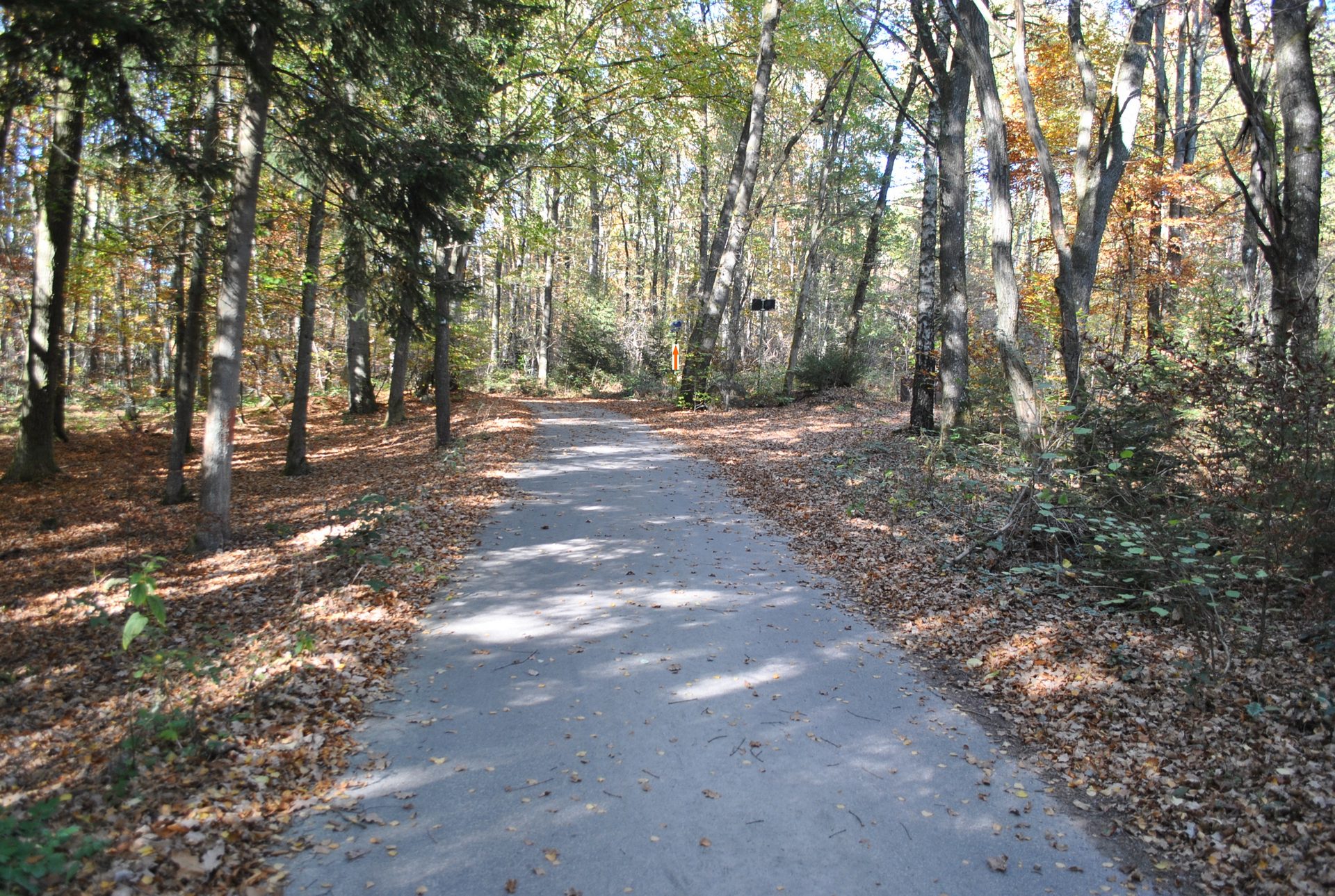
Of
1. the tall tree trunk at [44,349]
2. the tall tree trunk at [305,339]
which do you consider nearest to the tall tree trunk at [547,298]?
the tall tree trunk at [305,339]

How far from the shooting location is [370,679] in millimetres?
5398

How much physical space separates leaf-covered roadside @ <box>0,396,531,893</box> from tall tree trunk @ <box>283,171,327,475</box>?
0.88 m

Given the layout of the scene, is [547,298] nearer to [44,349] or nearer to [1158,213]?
[44,349]

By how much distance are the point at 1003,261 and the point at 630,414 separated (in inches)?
573

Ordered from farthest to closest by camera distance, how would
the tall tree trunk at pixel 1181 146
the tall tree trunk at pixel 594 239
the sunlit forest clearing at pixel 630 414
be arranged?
1. the tall tree trunk at pixel 594 239
2. the tall tree trunk at pixel 1181 146
3. the sunlit forest clearing at pixel 630 414

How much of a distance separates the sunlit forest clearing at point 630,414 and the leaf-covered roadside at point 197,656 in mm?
40

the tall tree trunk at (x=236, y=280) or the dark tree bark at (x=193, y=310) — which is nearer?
the tall tree trunk at (x=236, y=280)

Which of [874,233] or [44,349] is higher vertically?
[874,233]

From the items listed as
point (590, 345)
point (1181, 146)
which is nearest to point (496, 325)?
point (590, 345)

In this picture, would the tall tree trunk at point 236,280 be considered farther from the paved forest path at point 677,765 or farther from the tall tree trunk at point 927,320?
the tall tree trunk at point 927,320

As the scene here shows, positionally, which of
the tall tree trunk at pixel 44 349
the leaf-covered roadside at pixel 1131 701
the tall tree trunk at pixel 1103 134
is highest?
the tall tree trunk at pixel 1103 134

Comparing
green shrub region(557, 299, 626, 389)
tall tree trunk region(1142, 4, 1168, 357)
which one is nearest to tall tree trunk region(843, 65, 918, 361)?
tall tree trunk region(1142, 4, 1168, 357)

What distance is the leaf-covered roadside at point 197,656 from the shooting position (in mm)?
3436

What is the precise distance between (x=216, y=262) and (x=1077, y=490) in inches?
523
